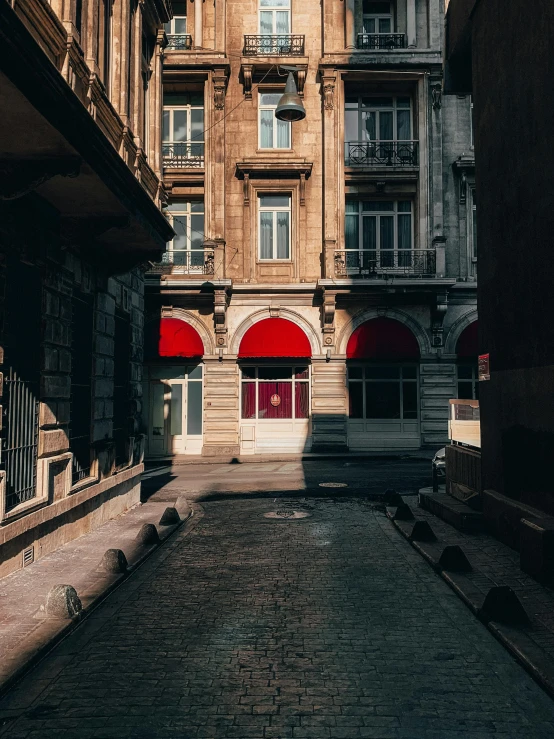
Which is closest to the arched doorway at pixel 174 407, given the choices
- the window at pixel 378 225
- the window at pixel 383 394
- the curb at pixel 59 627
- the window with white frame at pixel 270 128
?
the window at pixel 383 394

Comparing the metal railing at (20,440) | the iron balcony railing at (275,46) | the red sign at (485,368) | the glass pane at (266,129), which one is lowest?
the metal railing at (20,440)

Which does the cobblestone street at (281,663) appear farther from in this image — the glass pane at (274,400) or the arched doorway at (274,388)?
the glass pane at (274,400)

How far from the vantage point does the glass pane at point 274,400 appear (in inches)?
1069

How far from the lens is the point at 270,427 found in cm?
2708

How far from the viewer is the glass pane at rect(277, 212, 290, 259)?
90.6ft

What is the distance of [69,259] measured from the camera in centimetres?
1097

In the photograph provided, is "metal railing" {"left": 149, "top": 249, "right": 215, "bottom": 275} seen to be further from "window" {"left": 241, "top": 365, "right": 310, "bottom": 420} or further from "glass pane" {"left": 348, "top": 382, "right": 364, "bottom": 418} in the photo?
"glass pane" {"left": 348, "top": 382, "right": 364, "bottom": 418}

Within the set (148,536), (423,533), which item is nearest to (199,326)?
(148,536)

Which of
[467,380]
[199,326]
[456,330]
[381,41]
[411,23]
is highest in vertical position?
[411,23]

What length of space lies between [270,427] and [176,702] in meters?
21.9

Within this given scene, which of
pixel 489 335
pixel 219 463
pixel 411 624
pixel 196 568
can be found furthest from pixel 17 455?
pixel 219 463

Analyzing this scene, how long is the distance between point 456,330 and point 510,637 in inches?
853

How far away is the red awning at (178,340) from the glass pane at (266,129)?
8.59 metres

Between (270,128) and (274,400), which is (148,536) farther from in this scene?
(270,128)
